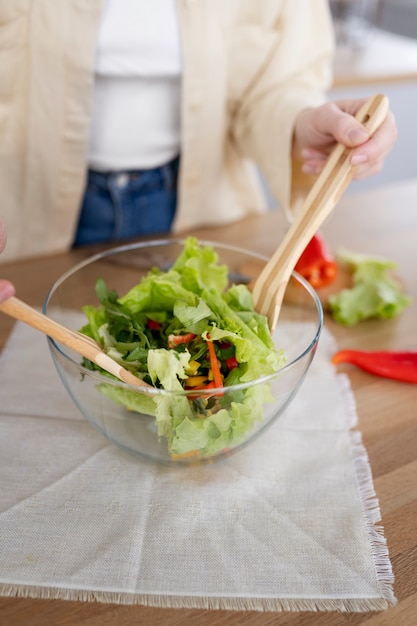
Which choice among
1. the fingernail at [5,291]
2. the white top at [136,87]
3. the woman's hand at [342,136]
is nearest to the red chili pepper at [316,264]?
the woman's hand at [342,136]

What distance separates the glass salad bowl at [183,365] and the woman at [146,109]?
0.35 meters

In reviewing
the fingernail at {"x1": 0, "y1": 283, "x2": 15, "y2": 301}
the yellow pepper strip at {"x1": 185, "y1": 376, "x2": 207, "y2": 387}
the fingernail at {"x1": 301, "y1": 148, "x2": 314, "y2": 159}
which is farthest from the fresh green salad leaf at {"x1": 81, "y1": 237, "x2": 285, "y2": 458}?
the fingernail at {"x1": 301, "y1": 148, "x2": 314, "y2": 159}

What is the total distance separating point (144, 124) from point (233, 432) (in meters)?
0.74

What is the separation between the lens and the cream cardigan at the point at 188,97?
3.50 feet

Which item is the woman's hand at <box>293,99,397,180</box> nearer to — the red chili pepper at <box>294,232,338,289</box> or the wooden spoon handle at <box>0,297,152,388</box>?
the red chili pepper at <box>294,232,338,289</box>

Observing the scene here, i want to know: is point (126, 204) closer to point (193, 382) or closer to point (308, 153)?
point (308, 153)

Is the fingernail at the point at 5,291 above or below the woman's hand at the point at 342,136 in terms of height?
below

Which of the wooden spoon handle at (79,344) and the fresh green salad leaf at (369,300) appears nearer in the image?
the wooden spoon handle at (79,344)

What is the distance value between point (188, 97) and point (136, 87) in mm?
102

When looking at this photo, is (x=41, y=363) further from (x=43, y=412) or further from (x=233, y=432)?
(x=233, y=432)

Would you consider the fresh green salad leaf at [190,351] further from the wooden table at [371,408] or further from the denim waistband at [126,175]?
the denim waistband at [126,175]

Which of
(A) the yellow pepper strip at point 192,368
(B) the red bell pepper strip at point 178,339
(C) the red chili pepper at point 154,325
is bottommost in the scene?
(C) the red chili pepper at point 154,325

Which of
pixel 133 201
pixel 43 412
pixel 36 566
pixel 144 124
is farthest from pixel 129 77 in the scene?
pixel 36 566

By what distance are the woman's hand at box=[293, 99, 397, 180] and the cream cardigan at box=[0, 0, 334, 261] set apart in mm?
86
